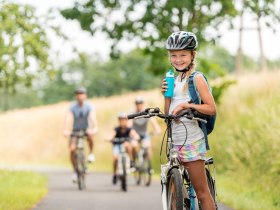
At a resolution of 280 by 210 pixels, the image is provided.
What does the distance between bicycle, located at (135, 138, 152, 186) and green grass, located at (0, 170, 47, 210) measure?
2001mm

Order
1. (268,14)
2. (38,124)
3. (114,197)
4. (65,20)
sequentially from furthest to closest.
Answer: (38,124), (65,20), (268,14), (114,197)

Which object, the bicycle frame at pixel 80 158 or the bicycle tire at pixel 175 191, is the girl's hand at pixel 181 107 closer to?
the bicycle tire at pixel 175 191

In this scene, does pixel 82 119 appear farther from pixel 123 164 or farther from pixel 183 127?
Result: pixel 183 127

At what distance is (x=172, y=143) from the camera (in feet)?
22.9

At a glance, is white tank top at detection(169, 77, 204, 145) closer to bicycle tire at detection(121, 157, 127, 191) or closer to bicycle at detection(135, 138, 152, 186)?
bicycle tire at detection(121, 157, 127, 191)

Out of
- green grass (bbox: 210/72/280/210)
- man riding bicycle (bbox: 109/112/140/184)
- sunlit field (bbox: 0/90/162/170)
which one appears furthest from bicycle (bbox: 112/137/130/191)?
sunlit field (bbox: 0/90/162/170)

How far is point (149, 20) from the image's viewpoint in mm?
22344

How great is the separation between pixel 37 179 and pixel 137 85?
76.3 metres

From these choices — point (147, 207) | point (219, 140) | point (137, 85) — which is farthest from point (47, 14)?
point (137, 85)

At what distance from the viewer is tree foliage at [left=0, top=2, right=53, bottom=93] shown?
625 inches

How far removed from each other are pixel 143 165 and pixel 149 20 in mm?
6061

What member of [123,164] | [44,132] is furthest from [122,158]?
[44,132]

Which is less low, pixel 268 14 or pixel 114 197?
pixel 268 14

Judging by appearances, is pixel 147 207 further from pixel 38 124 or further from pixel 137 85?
pixel 137 85
